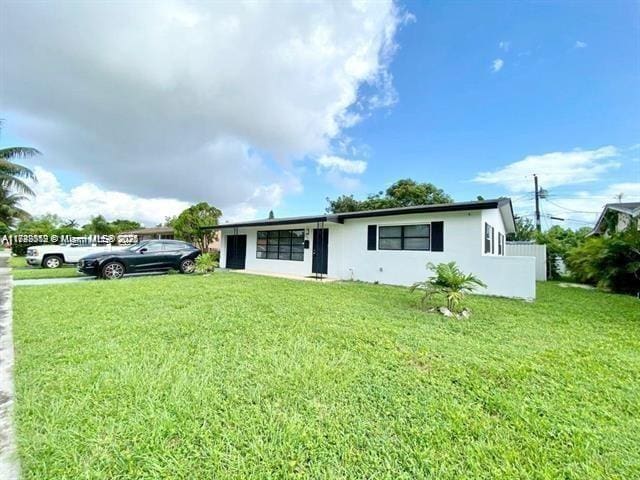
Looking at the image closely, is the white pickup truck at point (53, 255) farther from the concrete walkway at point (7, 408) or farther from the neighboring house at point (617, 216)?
the neighboring house at point (617, 216)

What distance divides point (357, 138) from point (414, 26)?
5874 millimetres

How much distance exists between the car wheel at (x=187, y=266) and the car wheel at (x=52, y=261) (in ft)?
23.6

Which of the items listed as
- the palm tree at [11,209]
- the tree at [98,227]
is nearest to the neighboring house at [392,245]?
the palm tree at [11,209]

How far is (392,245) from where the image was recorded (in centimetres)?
1036

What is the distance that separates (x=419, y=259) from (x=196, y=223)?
54.3 feet

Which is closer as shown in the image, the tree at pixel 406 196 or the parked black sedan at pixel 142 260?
the parked black sedan at pixel 142 260

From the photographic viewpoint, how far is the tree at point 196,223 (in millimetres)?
20266

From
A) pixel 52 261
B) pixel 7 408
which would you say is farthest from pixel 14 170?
pixel 7 408

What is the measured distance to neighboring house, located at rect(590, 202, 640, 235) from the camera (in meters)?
11.9

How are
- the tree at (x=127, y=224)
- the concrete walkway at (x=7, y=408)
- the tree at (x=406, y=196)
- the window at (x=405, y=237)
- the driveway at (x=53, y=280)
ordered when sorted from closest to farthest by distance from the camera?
the concrete walkway at (x=7, y=408)
the driveway at (x=53, y=280)
the window at (x=405, y=237)
the tree at (x=406, y=196)
the tree at (x=127, y=224)

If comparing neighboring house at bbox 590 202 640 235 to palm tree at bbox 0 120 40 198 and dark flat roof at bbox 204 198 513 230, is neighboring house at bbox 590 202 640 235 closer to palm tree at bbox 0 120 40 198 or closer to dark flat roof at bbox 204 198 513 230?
dark flat roof at bbox 204 198 513 230

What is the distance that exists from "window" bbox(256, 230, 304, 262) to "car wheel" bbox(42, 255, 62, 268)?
992 cm

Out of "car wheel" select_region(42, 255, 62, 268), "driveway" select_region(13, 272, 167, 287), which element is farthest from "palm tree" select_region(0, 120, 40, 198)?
"driveway" select_region(13, 272, 167, 287)

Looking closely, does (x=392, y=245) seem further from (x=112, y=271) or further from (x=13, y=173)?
(x=13, y=173)
